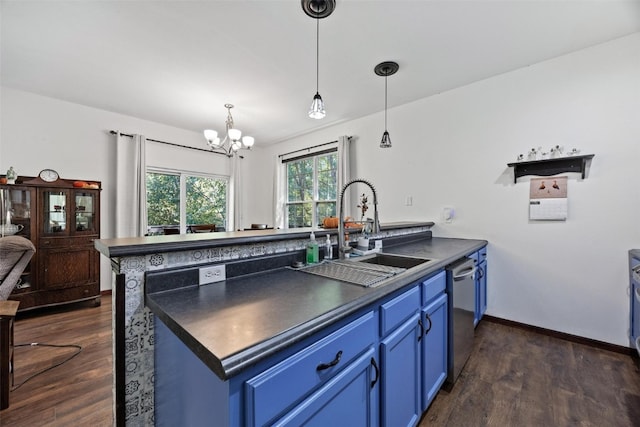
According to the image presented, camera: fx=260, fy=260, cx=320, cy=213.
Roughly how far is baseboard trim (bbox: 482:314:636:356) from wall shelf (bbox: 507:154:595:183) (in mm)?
1440

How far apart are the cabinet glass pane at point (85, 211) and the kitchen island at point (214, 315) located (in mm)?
3089

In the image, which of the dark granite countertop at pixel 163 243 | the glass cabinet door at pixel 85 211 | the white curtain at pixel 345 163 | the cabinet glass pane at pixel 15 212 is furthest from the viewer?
the white curtain at pixel 345 163

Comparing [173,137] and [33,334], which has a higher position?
[173,137]

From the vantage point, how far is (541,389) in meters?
1.74

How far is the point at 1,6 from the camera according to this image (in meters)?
1.90

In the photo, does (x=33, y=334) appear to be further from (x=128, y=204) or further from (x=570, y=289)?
(x=570, y=289)

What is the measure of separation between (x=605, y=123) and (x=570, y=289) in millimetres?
1481

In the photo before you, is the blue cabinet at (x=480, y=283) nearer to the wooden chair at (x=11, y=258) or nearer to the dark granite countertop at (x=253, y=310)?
the dark granite countertop at (x=253, y=310)

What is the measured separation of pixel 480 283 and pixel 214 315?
2.53 m

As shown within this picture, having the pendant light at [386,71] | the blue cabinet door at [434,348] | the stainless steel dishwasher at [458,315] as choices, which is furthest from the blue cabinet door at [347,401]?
the pendant light at [386,71]

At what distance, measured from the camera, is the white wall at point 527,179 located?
217 cm

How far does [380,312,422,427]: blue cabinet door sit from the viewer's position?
109cm

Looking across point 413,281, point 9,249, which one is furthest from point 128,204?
point 413,281

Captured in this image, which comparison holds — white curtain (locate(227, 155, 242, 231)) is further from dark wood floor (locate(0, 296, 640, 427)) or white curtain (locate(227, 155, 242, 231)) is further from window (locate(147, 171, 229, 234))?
dark wood floor (locate(0, 296, 640, 427))
